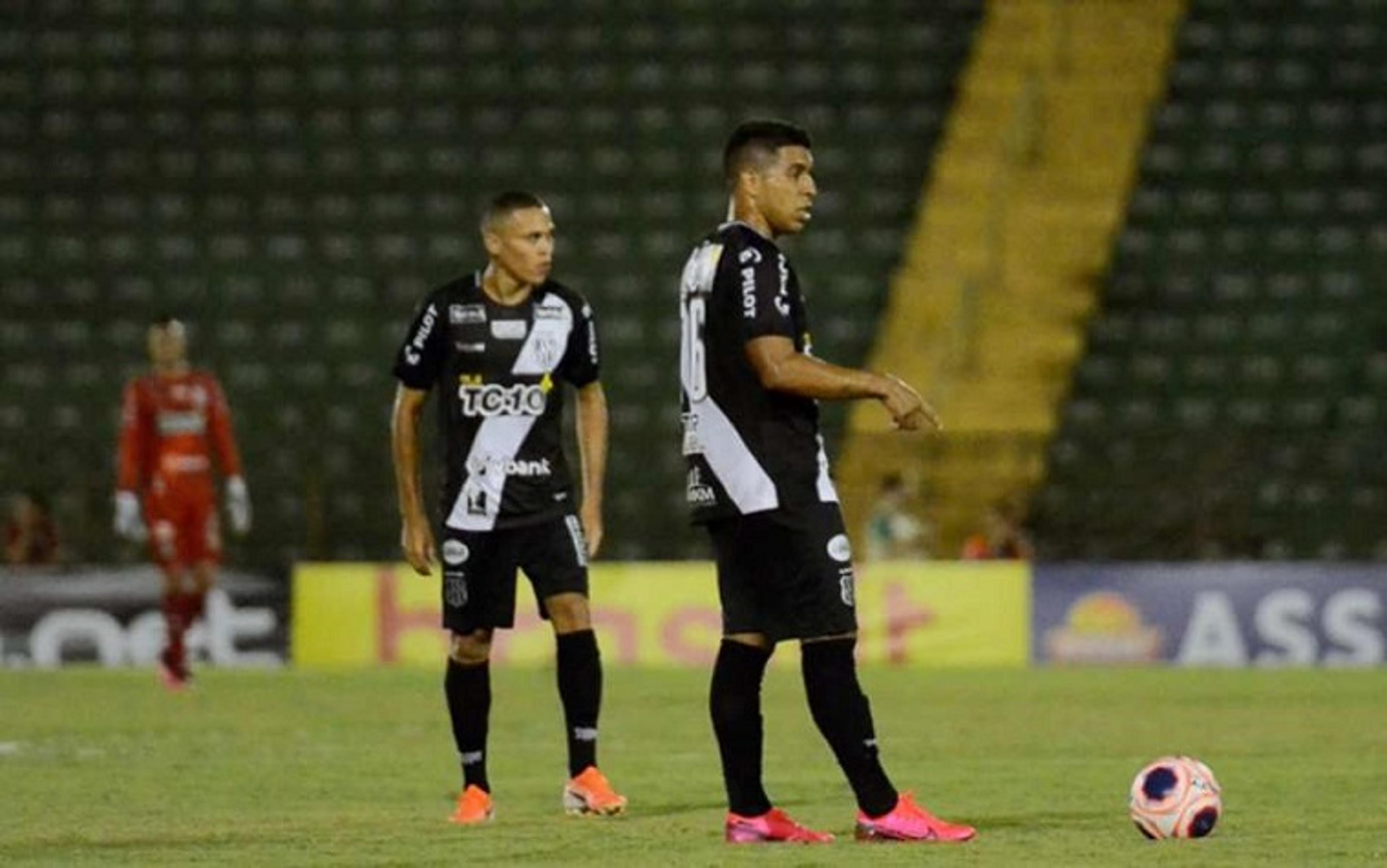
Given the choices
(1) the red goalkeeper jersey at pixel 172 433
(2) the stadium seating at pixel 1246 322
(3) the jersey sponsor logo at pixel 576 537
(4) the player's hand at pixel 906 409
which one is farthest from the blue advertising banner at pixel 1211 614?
(4) the player's hand at pixel 906 409

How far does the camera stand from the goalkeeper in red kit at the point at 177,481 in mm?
17766

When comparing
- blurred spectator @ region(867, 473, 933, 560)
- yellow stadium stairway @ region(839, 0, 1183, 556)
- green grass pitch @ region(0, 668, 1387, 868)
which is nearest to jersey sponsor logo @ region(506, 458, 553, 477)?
green grass pitch @ region(0, 668, 1387, 868)

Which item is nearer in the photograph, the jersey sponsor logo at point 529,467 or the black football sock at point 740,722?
the black football sock at point 740,722

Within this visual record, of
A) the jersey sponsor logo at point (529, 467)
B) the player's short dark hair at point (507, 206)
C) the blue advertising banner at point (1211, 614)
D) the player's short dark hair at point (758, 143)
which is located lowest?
the blue advertising banner at point (1211, 614)

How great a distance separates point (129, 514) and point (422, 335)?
27.6 feet

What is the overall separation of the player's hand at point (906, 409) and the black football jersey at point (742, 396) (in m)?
0.53

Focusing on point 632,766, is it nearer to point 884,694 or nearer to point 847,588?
point 847,588

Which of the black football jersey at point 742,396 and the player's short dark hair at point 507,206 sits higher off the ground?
the player's short dark hair at point 507,206

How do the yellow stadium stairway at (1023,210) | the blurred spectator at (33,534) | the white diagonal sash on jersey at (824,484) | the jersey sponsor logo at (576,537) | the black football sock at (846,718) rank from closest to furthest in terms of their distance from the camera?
the black football sock at (846,718)
the white diagonal sash on jersey at (824,484)
the jersey sponsor logo at (576,537)
the blurred spectator at (33,534)
the yellow stadium stairway at (1023,210)

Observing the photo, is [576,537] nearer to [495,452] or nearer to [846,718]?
[495,452]

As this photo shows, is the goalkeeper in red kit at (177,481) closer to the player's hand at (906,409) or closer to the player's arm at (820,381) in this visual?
the player's arm at (820,381)

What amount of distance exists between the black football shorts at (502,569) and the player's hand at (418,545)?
2.4 inches

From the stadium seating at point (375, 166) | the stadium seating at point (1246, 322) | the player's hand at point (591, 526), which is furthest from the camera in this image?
the stadium seating at point (375, 166)

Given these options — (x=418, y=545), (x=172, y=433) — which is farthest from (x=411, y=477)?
(x=172, y=433)
